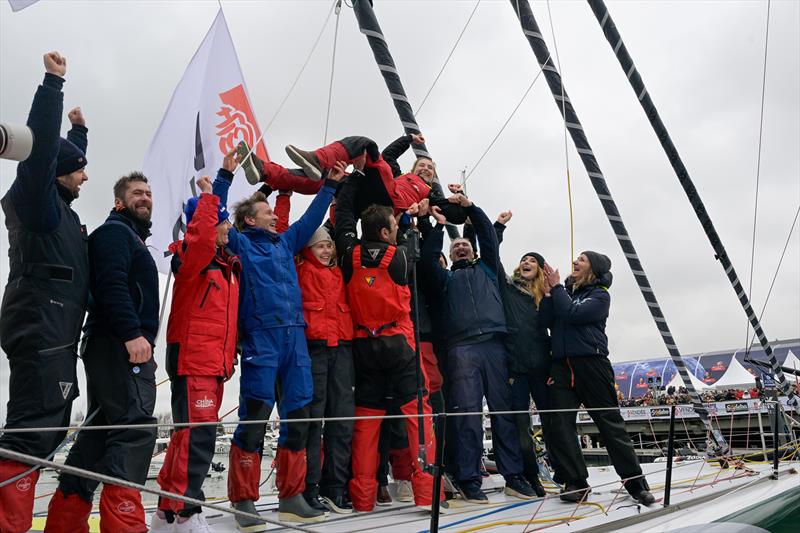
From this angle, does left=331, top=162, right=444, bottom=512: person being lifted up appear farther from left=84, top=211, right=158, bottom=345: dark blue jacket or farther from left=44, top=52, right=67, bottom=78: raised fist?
left=44, top=52, right=67, bottom=78: raised fist

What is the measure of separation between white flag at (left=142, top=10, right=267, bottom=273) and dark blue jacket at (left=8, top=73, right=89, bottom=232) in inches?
99.4

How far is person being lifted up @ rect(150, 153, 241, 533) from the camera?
2.65 metres

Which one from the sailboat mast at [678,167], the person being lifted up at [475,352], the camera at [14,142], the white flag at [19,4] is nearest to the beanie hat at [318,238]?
the person being lifted up at [475,352]

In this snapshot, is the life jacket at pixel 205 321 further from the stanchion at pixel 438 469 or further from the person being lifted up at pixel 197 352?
the stanchion at pixel 438 469

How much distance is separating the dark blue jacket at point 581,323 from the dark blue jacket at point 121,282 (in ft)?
8.16

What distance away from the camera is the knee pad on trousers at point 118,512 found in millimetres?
2271

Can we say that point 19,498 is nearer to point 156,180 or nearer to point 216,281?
point 216,281

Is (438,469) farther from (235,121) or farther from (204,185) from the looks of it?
(235,121)

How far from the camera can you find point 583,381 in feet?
12.9

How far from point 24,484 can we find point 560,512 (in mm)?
2538

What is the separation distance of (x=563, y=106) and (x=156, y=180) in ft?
12.6

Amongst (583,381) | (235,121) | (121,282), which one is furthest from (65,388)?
(235,121)

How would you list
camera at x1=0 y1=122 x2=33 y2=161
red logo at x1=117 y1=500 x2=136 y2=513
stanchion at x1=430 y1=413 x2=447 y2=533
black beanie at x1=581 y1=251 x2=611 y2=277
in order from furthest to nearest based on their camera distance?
1. black beanie at x1=581 y1=251 x2=611 y2=277
2. red logo at x1=117 y1=500 x2=136 y2=513
3. stanchion at x1=430 y1=413 x2=447 y2=533
4. camera at x1=0 y1=122 x2=33 y2=161

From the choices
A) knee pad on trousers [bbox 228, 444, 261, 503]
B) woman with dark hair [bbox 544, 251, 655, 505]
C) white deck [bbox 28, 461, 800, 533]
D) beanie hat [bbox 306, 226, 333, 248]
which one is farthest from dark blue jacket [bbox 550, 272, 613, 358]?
knee pad on trousers [bbox 228, 444, 261, 503]
